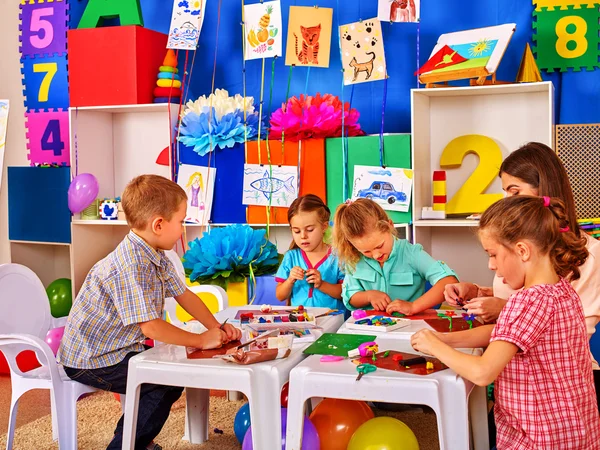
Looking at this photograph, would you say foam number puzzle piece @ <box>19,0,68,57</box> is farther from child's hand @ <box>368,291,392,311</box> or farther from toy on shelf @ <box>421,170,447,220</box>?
child's hand @ <box>368,291,392,311</box>

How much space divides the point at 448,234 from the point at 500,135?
0.53 metres

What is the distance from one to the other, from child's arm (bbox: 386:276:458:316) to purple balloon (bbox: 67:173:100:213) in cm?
208

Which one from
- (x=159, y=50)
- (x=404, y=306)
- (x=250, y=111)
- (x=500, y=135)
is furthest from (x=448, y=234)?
(x=159, y=50)

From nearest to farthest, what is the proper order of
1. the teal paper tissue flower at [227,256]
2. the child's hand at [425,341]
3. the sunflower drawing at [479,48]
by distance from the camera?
the child's hand at [425,341]
the teal paper tissue flower at [227,256]
the sunflower drawing at [479,48]

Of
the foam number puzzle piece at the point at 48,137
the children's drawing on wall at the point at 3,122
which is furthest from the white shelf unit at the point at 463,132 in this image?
the children's drawing on wall at the point at 3,122

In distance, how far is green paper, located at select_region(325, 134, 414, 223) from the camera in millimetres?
3295

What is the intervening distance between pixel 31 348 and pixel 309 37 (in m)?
1.96

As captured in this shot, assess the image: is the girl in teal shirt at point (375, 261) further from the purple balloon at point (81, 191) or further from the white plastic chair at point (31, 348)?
the purple balloon at point (81, 191)

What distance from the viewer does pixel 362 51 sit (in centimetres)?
343

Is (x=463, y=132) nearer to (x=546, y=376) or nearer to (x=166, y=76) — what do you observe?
(x=166, y=76)

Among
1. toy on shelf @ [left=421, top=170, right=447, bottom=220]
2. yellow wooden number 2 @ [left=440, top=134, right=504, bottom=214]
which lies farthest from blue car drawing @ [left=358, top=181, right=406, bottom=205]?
yellow wooden number 2 @ [left=440, top=134, right=504, bottom=214]

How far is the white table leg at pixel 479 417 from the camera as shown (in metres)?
1.95

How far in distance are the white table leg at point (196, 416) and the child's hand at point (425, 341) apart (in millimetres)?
1049

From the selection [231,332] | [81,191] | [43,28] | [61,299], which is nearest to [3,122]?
[43,28]
